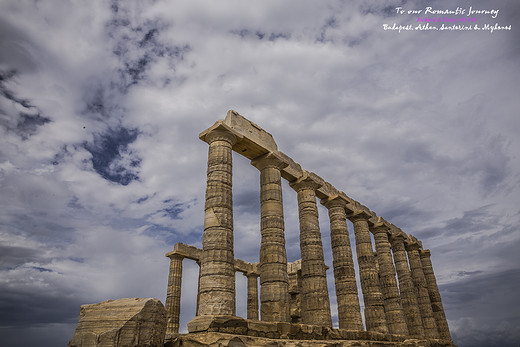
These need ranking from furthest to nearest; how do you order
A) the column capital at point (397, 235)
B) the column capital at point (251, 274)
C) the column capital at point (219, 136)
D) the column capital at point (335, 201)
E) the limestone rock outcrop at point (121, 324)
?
the column capital at point (251, 274) < the column capital at point (397, 235) < the column capital at point (335, 201) < the column capital at point (219, 136) < the limestone rock outcrop at point (121, 324)

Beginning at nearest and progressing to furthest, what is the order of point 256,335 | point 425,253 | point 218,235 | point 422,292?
1. point 256,335
2. point 218,235
3. point 422,292
4. point 425,253

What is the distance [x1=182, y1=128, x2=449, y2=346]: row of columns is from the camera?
11.4 metres

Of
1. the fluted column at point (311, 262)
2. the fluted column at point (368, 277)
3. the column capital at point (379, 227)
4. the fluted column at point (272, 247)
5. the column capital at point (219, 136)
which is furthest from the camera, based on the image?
the column capital at point (379, 227)

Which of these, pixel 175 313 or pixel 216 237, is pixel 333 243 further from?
pixel 175 313

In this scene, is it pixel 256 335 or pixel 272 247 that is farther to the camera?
pixel 272 247

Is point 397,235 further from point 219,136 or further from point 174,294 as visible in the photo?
point 219,136

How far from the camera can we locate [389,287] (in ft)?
68.6

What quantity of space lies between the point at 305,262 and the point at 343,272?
2731 millimetres

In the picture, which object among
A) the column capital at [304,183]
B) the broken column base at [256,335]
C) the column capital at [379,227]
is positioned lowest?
the broken column base at [256,335]

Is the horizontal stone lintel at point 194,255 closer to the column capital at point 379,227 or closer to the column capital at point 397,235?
the column capital at point 379,227

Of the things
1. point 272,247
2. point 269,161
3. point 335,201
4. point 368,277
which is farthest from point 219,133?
point 368,277

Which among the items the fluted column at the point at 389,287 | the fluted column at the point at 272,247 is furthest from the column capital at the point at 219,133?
the fluted column at the point at 389,287

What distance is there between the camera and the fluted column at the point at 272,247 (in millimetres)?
13016

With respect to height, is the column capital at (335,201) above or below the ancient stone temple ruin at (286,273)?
above
